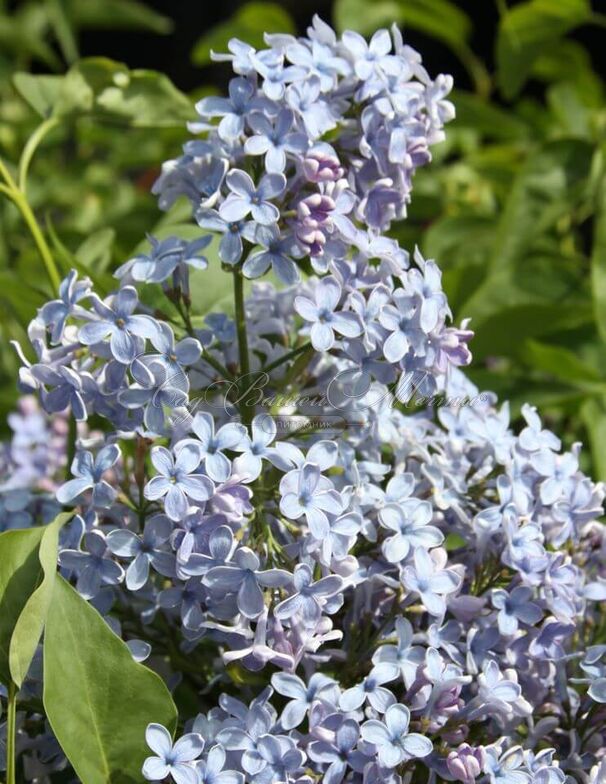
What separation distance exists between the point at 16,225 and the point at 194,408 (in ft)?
2.80

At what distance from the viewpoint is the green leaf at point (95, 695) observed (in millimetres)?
680

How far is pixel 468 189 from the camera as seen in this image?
1.70 meters

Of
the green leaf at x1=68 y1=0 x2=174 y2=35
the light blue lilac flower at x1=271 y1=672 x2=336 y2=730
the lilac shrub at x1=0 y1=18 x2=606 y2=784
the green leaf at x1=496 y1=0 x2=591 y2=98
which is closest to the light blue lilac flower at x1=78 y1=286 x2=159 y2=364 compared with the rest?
the lilac shrub at x1=0 y1=18 x2=606 y2=784

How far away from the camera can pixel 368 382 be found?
0.76 m

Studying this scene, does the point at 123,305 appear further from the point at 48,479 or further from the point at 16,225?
the point at 16,225

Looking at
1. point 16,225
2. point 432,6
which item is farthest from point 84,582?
point 432,6

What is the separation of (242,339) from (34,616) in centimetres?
24

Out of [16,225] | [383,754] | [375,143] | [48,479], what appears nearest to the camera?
[383,754]

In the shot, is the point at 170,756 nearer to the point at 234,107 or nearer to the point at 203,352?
the point at 203,352

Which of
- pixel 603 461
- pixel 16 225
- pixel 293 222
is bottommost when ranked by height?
pixel 16 225

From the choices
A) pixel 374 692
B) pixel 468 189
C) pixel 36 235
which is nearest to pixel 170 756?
pixel 374 692

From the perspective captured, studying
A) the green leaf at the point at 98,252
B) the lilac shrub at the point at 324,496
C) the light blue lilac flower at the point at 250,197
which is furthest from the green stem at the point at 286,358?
the green leaf at the point at 98,252

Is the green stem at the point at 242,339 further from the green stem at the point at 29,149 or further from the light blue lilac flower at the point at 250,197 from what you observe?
the green stem at the point at 29,149

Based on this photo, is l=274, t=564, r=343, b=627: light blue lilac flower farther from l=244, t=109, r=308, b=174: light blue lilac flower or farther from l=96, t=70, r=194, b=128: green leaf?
l=96, t=70, r=194, b=128: green leaf
